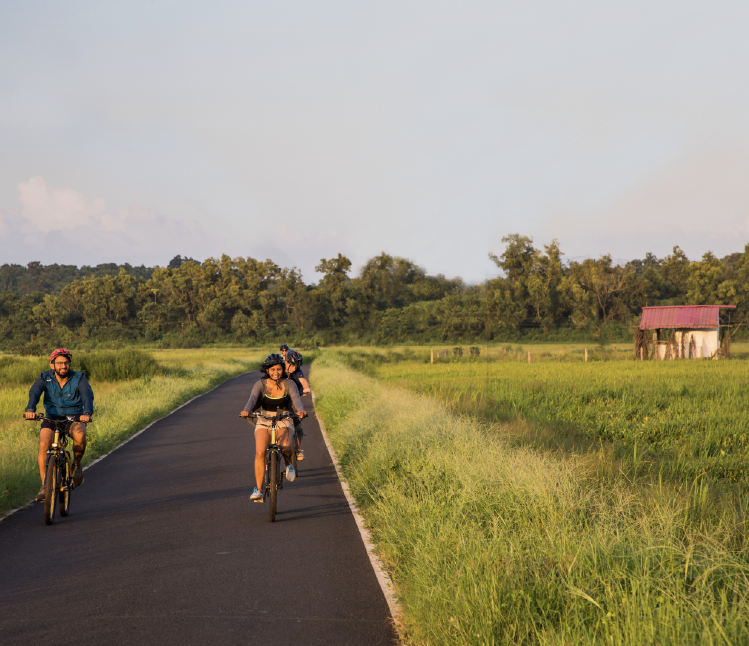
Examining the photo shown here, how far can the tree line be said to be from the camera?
93188 millimetres

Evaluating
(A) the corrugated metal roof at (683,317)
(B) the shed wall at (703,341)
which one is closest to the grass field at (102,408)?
(B) the shed wall at (703,341)

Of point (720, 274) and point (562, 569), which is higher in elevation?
point (720, 274)

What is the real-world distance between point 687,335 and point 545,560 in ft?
175

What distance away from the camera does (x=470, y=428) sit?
36.3 ft

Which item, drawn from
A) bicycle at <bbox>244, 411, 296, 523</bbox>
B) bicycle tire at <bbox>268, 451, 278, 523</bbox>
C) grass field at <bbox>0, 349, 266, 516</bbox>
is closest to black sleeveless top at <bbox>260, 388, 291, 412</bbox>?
bicycle at <bbox>244, 411, 296, 523</bbox>

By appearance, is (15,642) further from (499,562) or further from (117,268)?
(117,268)

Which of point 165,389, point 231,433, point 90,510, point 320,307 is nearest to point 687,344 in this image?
point 165,389

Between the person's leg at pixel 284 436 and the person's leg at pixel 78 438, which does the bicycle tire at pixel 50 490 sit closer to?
the person's leg at pixel 78 438

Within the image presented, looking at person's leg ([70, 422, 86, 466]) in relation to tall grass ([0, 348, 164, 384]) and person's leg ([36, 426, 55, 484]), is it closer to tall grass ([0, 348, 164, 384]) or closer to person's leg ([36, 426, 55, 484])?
person's leg ([36, 426, 55, 484])

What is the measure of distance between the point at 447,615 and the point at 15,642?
9.45ft

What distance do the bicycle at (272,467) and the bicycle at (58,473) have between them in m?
2.28

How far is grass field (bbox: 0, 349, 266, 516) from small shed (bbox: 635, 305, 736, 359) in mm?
33327

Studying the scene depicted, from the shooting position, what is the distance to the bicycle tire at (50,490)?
25.1ft

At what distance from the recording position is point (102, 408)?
63.9 ft
